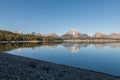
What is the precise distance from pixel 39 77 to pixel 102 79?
10.8 meters

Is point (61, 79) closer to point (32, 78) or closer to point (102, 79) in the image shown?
point (32, 78)

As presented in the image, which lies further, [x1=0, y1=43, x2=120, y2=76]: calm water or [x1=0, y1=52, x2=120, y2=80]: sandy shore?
[x1=0, y1=43, x2=120, y2=76]: calm water

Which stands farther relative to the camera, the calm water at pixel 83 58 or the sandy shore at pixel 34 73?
the calm water at pixel 83 58

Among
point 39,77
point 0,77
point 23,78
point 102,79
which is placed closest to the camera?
point 0,77

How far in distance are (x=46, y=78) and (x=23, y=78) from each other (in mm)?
2933

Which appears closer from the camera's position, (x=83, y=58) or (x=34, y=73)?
(x=34, y=73)

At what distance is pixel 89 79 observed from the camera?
24.9m

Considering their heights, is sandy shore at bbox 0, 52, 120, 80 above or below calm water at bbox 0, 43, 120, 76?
above

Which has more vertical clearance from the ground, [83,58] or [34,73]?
[34,73]

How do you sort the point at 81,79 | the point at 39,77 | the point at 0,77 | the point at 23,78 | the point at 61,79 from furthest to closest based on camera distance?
1. the point at 81,79
2. the point at 61,79
3. the point at 39,77
4. the point at 23,78
5. the point at 0,77

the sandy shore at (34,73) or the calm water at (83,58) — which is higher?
the sandy shore at (34,73)

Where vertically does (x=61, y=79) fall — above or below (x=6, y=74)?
below

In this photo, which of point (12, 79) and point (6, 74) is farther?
point (6, 74)

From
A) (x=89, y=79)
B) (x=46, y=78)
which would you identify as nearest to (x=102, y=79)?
(x=89, y=79)
